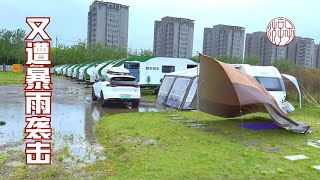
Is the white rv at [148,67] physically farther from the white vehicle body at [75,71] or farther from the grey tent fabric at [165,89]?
the white vehicle body at [75,71]

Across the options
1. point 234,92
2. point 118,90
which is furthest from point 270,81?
point 234,92

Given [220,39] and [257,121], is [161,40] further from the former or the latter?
[257,121]

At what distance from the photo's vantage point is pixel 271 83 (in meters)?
15.2

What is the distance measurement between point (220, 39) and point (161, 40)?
521 inches

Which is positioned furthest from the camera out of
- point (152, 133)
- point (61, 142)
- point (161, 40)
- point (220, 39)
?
point (161, 40)

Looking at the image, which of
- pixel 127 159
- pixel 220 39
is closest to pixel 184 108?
pixel 127 159

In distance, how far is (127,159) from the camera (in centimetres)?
651

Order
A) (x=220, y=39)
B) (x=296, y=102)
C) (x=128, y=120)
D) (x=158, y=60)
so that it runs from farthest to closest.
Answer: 1. (x=220, y=39)
2. (x=158, y=60)
3. (x=296, y=102)
4. (x=128, y=120)

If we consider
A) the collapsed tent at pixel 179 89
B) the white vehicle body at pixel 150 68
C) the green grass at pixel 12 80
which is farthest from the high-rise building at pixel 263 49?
the green grass at pixel 12 80

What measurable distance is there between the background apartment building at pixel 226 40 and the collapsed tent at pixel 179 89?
109 feet

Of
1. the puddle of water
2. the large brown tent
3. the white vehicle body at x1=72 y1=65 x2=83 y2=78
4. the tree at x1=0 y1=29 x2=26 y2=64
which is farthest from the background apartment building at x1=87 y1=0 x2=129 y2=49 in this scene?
the puddle of water

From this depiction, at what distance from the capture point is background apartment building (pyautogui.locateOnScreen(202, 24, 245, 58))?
50406mm

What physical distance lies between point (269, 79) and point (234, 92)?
672cm
